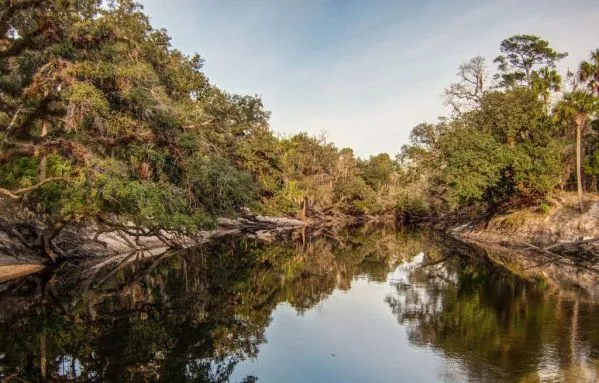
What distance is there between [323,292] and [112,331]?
1028 centimetres

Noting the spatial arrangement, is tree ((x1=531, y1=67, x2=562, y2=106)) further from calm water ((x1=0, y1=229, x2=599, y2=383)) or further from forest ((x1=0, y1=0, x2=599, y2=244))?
calm water ((x1=0, y1=229, x2=599, y2=383))

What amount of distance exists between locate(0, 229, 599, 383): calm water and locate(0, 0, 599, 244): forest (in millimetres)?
4568

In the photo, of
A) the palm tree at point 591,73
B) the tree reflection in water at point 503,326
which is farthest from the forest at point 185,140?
the tree reflection in water at point 503,326

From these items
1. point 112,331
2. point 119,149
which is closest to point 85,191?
point 119,149

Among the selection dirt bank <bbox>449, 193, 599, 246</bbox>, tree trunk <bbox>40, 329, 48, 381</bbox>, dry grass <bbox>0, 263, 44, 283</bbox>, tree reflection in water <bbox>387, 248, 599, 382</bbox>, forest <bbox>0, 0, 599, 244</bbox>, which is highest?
forest <bbox>0, 0, 599, 244</bbox>

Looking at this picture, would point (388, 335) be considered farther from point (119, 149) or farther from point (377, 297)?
point (119, 149)

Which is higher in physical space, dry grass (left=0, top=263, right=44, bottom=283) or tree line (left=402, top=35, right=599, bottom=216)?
tree line (left=402, top=35, right=599, bottom=216)

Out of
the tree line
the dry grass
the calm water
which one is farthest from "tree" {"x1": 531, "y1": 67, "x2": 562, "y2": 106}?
the dry grass

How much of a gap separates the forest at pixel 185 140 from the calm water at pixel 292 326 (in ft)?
15.0

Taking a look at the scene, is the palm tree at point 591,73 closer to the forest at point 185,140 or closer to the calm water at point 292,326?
the forest at point 185,140

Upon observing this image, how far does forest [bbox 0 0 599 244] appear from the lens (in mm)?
20438

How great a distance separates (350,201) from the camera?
83938 millimetres

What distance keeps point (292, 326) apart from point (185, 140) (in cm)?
1569

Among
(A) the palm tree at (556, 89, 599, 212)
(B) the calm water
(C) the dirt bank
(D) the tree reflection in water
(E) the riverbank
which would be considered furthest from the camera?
(A) the palm tree at (556, 89, 599, 212)
